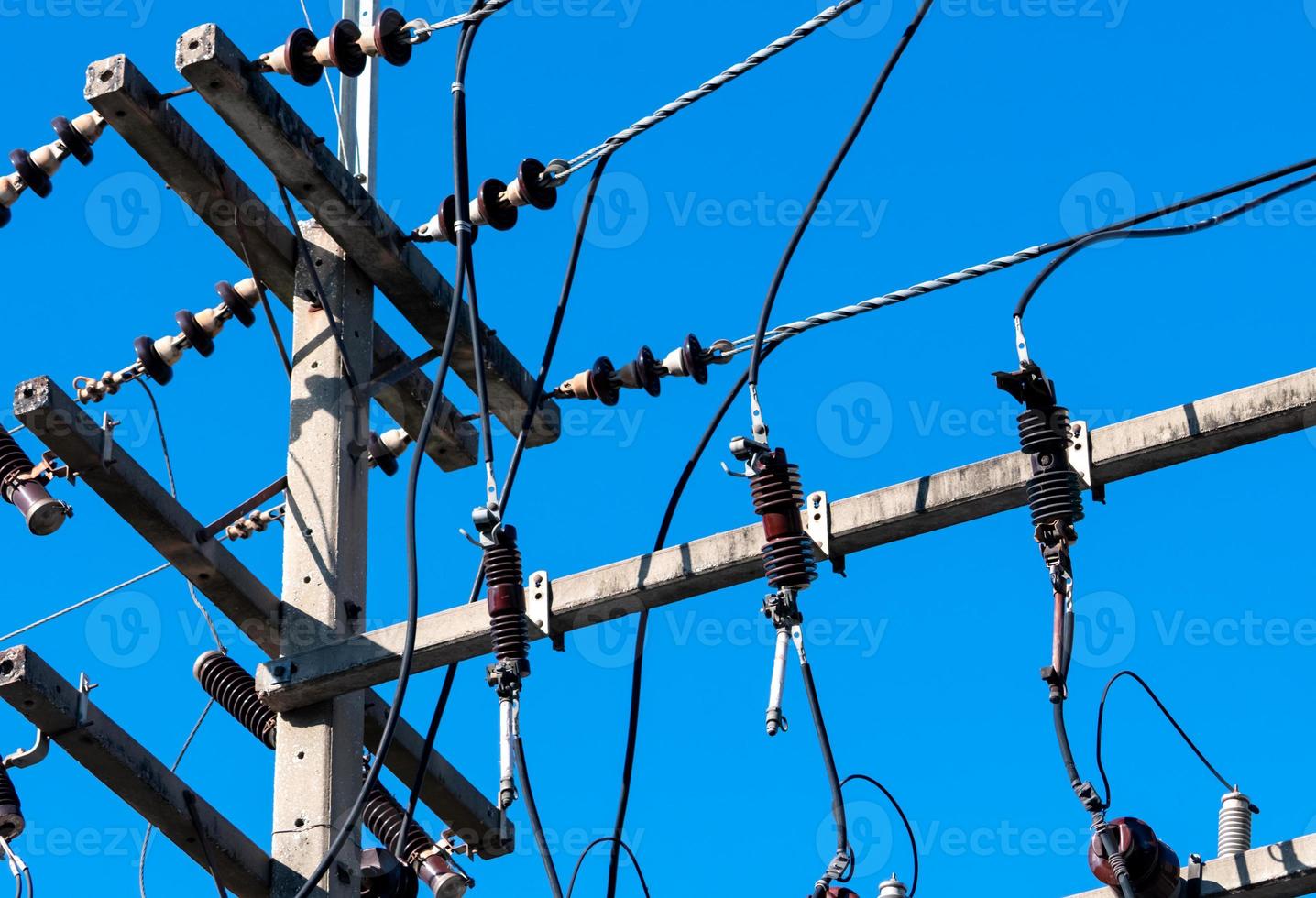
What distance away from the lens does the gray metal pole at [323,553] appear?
26.2 ft

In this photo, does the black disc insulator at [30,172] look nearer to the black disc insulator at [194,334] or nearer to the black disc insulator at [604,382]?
the black disc insulator at [194,334]

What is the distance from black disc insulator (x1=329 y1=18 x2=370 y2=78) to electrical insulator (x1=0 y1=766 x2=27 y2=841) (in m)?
2.47

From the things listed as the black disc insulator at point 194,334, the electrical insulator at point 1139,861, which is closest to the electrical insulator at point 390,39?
Answer: the black disc insulator at point 194,334

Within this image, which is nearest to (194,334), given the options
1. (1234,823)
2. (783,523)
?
(783,523)

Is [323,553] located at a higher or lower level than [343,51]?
lower

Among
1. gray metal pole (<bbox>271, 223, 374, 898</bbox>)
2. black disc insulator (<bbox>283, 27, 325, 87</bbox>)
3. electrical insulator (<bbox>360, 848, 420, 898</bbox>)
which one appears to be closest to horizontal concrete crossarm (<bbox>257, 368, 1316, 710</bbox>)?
gray metal pole (<bbox>271, 223, 374, 898</bbox>)

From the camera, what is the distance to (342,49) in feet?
27.6

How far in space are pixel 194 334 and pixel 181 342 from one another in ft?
0.17

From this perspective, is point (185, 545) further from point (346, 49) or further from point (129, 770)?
point (346, 49)

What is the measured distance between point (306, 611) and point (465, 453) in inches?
54.6

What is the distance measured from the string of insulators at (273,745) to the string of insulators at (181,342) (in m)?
0.99

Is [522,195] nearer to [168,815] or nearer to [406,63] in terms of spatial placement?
[406,63]

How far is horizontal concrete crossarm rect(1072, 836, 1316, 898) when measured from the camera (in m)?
6.51

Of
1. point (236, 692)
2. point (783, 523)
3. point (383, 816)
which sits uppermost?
point (236, 692)
